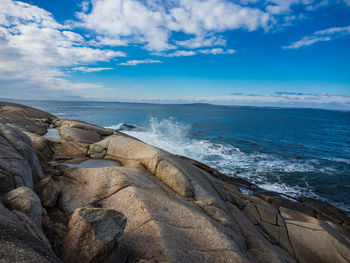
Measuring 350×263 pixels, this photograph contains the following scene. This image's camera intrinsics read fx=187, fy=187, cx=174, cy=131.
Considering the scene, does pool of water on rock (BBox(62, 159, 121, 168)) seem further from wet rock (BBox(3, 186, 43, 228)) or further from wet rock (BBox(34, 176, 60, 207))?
wet rock (BBox(3, 186, 43, 228))

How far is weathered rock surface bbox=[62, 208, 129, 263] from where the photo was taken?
143 inches

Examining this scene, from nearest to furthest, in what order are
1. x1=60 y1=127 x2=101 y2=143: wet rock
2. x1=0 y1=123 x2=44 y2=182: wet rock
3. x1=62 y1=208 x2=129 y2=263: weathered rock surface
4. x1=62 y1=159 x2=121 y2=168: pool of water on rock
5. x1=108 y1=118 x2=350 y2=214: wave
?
x1=62 y1=208 x2=129 y2=263: weathered rock surface < x1=0 y1=123 x2=44 y2=182: wet rock < x1=62 y1=159 x2=121 y2=168: pool of water on rock < x1=60 y1=127 x2=101 y2=143: wet rock < x1=108 y1=118 x2=350 y2=214: wave

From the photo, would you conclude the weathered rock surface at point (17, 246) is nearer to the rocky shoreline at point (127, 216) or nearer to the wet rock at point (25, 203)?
the rocky shoreline at point (127, 216)

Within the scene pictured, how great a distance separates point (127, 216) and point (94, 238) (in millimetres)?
1813

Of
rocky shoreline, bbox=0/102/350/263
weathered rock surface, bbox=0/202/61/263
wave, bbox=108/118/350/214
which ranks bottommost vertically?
wave, bbox=108/118/350/214

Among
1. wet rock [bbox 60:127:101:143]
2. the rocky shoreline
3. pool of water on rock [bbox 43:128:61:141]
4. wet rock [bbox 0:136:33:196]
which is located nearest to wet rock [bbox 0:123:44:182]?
the rocky shoreline

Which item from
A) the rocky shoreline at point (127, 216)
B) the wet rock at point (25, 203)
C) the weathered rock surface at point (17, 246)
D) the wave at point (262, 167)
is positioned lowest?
the wave at point (262, 167)

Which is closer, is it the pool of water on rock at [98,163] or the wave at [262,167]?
the pool of water on rock at [98,163]

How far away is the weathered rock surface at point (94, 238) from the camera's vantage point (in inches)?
143

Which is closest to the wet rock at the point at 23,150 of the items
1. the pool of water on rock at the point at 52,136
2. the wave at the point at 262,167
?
the pool of water on rock at the point at 52,136

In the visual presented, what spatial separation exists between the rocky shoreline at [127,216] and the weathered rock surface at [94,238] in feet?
0.06

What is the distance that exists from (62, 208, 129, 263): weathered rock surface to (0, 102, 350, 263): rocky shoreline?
2 centimetres

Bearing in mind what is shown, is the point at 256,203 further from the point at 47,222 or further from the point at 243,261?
the point at 47,222

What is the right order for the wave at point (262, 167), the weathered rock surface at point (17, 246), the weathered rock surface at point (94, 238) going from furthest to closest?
the wave at point (262, 167), the weathered rock surface at point (94, 238), the weathered rock surface at point (17, 246)
